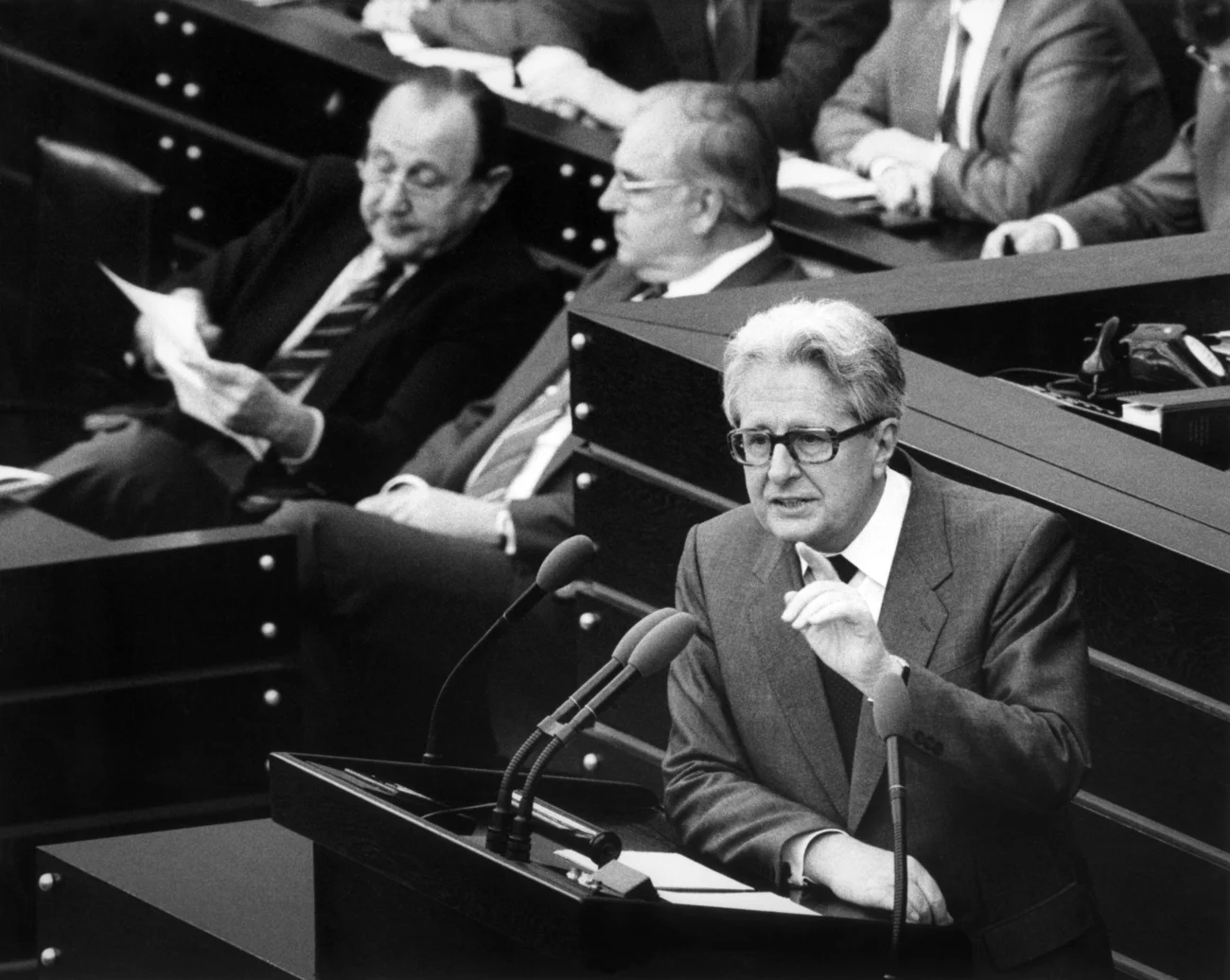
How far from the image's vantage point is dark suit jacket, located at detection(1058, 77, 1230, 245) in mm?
4676

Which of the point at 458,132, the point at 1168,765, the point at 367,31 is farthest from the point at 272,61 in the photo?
the point at 1168,765

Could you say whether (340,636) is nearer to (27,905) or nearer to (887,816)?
(27,905)

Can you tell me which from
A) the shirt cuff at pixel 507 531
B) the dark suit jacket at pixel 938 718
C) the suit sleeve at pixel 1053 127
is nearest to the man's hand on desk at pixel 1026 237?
the suit sleeve at pixel 1053 127

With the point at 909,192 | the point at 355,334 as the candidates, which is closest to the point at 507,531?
the point at 355,334

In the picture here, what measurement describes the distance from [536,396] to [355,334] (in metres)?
0.56

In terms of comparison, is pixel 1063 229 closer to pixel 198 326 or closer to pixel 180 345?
pixel 180 345

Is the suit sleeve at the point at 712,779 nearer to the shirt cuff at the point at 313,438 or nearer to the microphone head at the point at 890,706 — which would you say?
the microphone head at the point at 890,706

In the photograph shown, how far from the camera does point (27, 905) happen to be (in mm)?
4164

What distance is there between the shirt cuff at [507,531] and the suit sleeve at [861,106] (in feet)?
4.61

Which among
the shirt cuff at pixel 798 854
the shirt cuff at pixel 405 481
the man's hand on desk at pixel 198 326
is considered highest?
the shirt cuff at pixel 798 854

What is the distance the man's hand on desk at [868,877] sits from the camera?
2.55m

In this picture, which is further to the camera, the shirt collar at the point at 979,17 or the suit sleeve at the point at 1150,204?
the shirt collar at the point at 979,17

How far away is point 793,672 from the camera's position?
273 cm

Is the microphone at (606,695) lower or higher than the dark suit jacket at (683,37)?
lower
